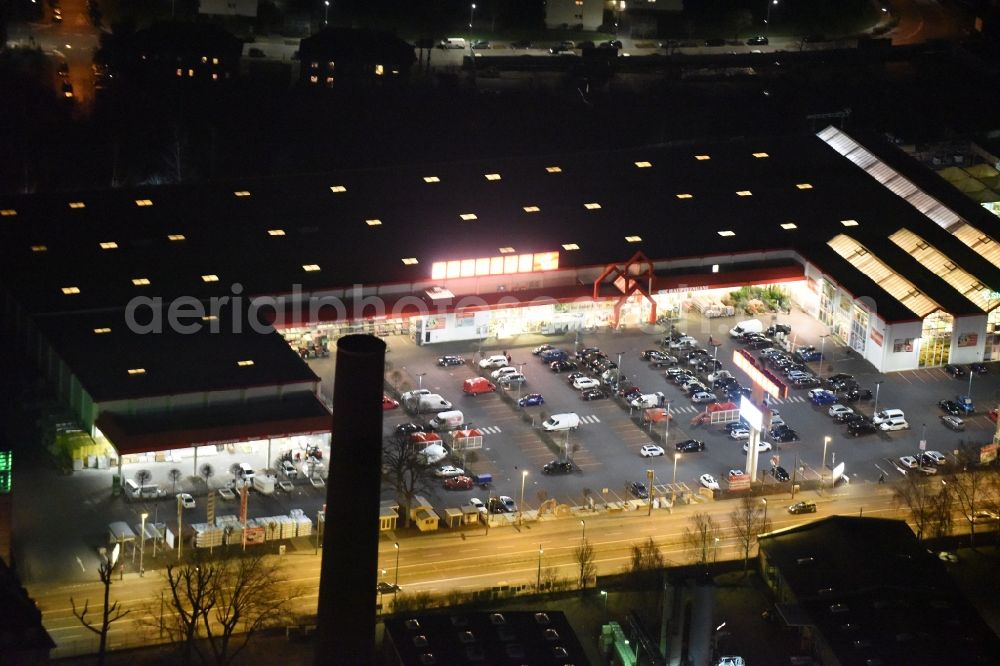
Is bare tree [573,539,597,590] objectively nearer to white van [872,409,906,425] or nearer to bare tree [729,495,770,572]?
bare tree [729,495,770,572]

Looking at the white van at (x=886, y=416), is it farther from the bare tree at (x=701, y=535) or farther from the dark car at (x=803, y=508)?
the bare tree at (x=701, y=535)

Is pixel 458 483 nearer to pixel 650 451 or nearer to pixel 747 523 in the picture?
pixel 650 451

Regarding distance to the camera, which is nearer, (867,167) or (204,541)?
(204,541)

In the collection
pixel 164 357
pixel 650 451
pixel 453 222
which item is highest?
pixel 453 222

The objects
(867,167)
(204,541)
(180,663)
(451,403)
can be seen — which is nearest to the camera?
(180,663)

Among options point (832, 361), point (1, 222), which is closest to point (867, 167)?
point (832, 361)

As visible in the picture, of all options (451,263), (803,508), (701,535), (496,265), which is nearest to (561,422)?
(701,535)

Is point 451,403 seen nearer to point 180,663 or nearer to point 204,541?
point 204,541
